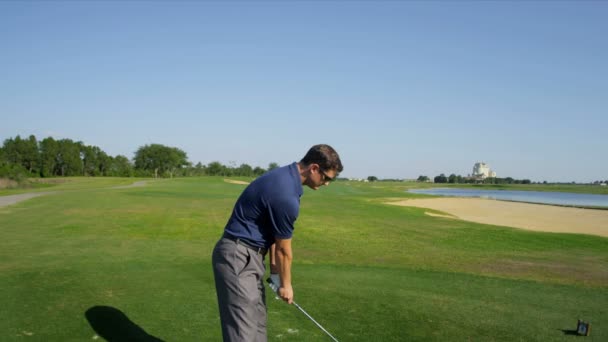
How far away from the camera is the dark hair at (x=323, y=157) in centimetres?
405

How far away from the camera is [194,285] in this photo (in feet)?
26.7

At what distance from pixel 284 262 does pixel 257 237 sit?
35 centimetres

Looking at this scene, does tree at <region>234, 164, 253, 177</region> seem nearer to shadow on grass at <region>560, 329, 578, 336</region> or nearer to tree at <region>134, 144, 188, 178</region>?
tree at <region>134, 144, 188, 178</region>

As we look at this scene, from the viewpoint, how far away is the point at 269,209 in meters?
3.82

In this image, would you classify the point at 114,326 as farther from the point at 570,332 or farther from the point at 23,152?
the point at 23,152

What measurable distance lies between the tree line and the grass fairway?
67.8 m

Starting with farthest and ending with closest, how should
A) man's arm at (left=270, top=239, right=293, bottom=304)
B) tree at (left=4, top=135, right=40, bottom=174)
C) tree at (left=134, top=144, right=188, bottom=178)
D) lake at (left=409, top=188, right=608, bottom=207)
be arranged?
tree at (left=134, top=144, right=188, bottom=178) < tree at (left=4, top=135, right=40, bottom=174) < lake at (left=409, top=188, right=608, bottom=207) < man's arm at (left=270, top=239, right=293, bottom=304)

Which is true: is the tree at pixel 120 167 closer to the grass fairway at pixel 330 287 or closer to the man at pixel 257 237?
the grass fairway at pixel 330 287

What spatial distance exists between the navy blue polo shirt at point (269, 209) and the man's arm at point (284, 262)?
8 centimetres

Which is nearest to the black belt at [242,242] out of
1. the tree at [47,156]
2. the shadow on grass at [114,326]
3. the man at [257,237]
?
the man at [257,237]

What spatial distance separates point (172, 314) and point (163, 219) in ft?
53.1

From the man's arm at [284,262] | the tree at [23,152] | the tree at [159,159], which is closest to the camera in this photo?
the man's arm at [284,262]

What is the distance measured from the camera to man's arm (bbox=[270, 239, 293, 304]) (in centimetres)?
392

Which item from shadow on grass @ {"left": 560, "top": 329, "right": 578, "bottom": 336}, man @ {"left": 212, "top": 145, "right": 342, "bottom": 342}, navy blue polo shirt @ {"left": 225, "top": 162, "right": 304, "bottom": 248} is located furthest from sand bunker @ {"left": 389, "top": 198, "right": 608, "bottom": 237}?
navy blue polo shirt @ {"left": 225, "top": 162, "right": 304, "bottom": 248}
